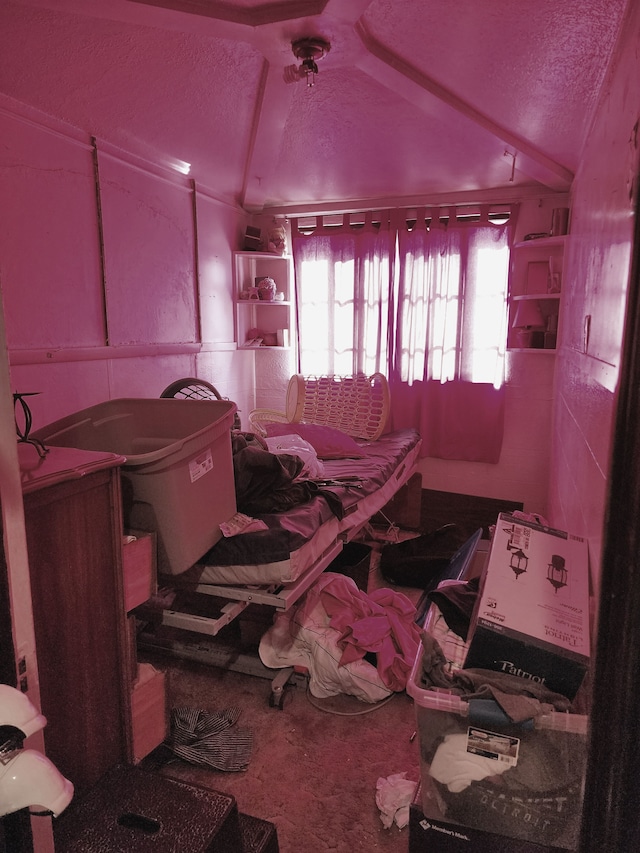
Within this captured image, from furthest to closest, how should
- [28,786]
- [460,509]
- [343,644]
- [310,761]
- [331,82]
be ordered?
[460,509] → [331,82] → [343,644] → [310,761] → [28,786]

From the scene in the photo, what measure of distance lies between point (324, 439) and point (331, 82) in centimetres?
180

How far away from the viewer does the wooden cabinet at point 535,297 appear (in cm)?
334

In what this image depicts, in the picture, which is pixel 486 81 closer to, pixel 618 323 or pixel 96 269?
pixel 618 323

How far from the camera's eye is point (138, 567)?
4.99ft

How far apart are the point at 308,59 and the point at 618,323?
173cm

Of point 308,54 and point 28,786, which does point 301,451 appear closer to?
point 308,54

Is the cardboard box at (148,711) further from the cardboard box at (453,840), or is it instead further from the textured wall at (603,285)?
the textured wall at (603,285)

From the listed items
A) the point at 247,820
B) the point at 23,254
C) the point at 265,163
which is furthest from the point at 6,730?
the point at 265,163

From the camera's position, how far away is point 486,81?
2.23 meters

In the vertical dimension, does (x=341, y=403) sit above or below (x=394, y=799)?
above

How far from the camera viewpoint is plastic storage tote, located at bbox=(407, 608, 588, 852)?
1026 mm

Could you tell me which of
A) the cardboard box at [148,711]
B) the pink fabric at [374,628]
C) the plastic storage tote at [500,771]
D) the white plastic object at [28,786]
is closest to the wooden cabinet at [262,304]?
the pink fabric at [374,628]

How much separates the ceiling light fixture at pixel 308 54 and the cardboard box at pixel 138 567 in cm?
188

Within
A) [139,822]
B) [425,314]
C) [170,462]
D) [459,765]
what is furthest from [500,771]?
[425,314]
